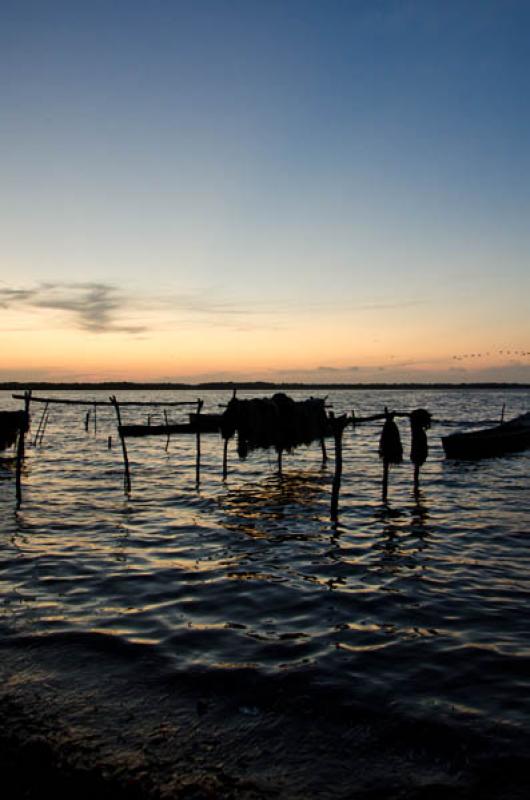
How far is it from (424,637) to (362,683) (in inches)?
63.1

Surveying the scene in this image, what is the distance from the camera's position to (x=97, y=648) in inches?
279

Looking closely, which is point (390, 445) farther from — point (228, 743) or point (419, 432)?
point (228, 743)

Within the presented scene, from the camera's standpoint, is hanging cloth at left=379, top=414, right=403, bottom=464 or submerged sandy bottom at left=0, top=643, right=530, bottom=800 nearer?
submerged sandy bottom at left=0, top=643, right=530, bottom=800

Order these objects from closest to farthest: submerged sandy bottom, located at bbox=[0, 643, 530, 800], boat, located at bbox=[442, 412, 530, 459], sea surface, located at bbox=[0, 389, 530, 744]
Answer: submerged sandy bottom, located at bbox=[0, 643, 530, 800] → sea surface, located at bbox=[0, 389, 530, 744] → boat, located at bbox=[442, 412, 530, 459]

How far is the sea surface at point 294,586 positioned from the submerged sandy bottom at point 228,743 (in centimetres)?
29

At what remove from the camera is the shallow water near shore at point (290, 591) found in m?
6.43

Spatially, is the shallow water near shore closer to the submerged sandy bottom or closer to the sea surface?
the sea surface

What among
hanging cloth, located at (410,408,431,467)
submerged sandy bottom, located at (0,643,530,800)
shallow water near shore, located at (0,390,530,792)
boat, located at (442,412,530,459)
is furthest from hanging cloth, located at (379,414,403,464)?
boat, located at (442,412,530,459)

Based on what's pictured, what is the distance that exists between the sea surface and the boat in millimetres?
8142

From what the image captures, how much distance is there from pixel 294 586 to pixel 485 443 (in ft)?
73.2

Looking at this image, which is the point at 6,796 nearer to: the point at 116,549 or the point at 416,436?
the point at 116,549

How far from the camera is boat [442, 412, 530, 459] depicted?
28516 millimetres

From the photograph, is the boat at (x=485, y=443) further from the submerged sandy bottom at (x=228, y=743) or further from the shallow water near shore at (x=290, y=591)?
the submerged sandy bottom at (x=228, y=743)

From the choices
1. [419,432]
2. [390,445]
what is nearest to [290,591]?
[390,445]
